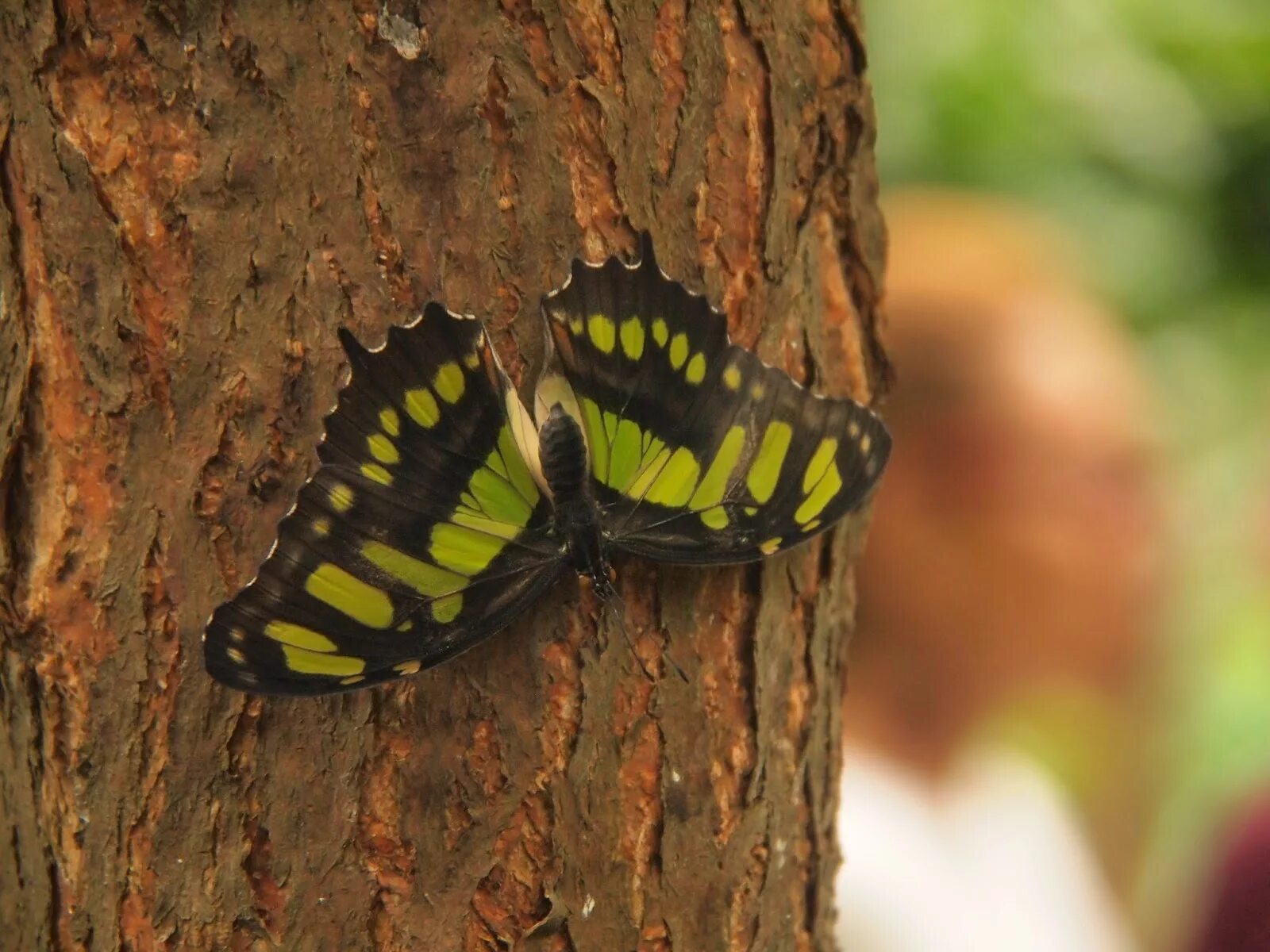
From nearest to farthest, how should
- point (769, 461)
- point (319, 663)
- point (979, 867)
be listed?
point (319, 663) → point (769, 461) → point (979, 867)

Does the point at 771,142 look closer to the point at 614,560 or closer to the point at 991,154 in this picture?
the point at 614,560

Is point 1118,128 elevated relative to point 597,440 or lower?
elevated

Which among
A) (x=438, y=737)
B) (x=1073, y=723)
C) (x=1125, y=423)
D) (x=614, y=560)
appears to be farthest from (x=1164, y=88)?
(x=438, y=737)

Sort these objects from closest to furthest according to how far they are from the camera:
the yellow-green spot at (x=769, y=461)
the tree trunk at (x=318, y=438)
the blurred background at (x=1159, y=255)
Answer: the tree trunk at (x=318, y=438) → the yellow-green spot at (x=769, y=461) → the blurred background at (x=1159, y=255)

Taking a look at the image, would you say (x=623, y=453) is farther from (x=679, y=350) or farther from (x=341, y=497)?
(x=341, y=497)

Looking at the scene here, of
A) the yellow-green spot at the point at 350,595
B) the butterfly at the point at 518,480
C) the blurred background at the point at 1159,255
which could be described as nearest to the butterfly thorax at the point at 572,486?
the butterfly at the point at 518,480

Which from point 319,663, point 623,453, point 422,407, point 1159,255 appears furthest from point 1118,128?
point 319,663

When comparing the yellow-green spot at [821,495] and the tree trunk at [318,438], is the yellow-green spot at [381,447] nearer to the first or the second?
the tree trunk at [318,438]
